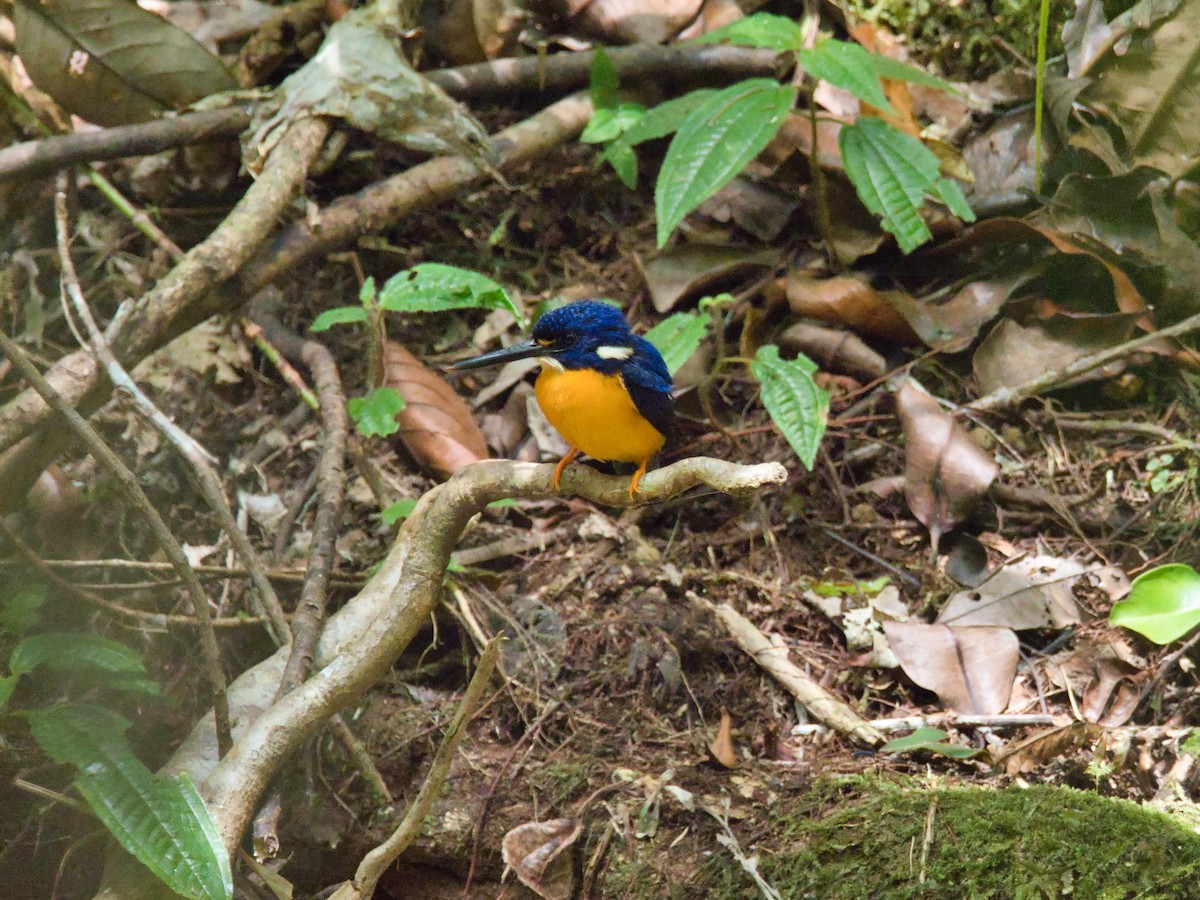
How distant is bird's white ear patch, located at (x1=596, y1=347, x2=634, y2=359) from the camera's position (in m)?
3.23

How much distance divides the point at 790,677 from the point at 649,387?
47.3 inches

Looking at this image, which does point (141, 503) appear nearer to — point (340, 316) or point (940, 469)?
point (340, 316)

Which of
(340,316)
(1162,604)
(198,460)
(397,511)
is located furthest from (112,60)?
(1162,604)

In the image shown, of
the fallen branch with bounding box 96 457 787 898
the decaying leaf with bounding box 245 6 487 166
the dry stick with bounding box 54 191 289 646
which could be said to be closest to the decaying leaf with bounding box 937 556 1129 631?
the fallen branch with bounding box 96 457 787 898

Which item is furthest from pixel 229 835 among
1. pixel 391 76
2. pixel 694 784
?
pixel 391 76

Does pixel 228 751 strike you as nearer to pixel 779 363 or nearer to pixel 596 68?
pixel 779 363

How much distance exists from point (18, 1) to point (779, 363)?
12.4 feet

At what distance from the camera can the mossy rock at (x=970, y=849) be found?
8.74ft

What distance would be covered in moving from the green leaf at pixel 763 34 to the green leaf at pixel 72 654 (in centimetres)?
310

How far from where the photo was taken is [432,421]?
14.3ft

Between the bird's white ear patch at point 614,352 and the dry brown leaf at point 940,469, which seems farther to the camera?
the dry brown leaf at point 940,469

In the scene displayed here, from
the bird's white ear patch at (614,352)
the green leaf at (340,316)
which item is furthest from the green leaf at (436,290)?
the bird's white ear patch at (614,352)

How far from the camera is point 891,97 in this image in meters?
4.81

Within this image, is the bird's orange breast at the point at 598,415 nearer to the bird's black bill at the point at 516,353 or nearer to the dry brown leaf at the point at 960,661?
the bird's black bill at the point at 516,353
